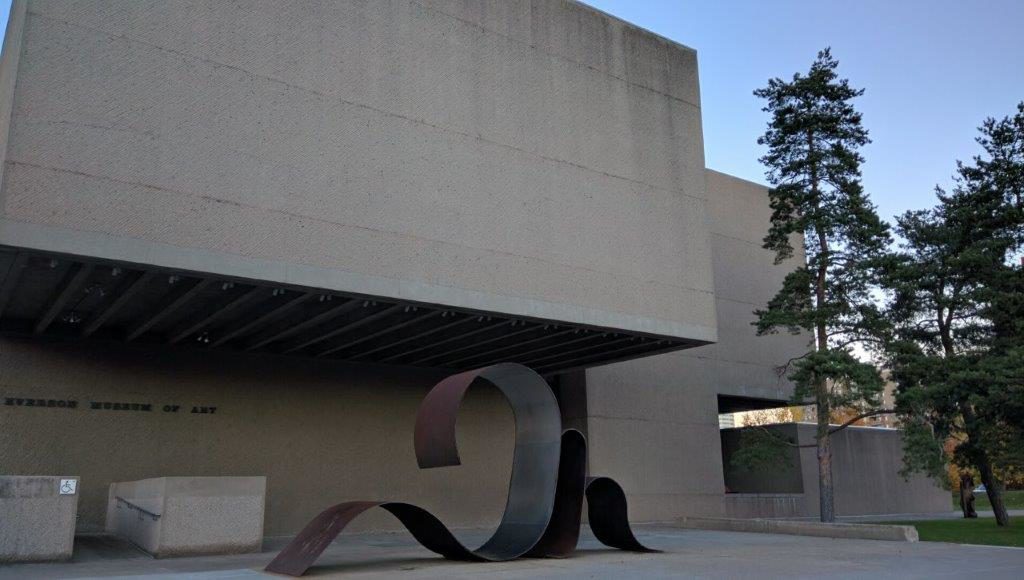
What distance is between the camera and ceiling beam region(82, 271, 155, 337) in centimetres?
1265

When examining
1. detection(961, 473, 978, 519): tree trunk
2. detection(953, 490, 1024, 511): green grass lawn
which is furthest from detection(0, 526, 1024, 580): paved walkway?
detection(953, 490, 1024, 511): green grass lawn

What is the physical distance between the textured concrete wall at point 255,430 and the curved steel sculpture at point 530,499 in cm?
820

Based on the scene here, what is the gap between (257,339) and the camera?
1797 cm

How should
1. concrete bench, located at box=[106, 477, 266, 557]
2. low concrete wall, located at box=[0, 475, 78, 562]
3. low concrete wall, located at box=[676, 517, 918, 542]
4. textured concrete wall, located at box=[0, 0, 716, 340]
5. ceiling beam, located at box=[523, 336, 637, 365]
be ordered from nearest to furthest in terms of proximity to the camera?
low concrete wall, located at box=[0, 475, 78, 562] → textured concrete wall, located at box=[0, 0, 716, 340] → concrete bench, located at box=[106, 477, 266, 557] → low concrete wall, located at box=[676, 517, 918, 542] → ceiling beam, located at box=[523, 336, 637, 365]

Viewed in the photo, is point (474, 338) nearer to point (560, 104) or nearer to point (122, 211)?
point (560, 104)

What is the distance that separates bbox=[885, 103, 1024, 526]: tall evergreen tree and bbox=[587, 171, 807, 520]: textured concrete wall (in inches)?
207

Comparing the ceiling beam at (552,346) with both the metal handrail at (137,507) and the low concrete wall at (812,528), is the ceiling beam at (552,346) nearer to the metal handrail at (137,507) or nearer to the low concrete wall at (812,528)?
the low concrete wall at (812,528)

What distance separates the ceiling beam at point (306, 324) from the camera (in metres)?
14.5

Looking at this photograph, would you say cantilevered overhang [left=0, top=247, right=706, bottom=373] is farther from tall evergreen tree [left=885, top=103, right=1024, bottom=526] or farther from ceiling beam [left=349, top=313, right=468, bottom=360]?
tall evergreen tree [left=885, top=103, right=1024, bottom=526]

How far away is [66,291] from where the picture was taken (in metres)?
13.2

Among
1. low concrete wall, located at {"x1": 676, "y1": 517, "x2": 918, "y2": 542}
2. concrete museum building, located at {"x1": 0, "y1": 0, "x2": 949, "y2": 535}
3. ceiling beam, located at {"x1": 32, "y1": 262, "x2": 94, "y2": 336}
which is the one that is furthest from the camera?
low concrete wall, located at {"x1": 676, "y1": 517, "x2": 918, "y2": 542}

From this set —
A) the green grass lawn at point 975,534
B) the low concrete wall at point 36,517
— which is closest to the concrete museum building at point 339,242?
the low concrete wall at point 36,517

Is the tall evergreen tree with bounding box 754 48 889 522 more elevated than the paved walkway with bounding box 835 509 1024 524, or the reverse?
Answer: the tall evergreen tree with bounding box 754 48 889 522

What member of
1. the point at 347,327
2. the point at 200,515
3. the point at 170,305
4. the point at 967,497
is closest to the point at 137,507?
the point at 200,515
